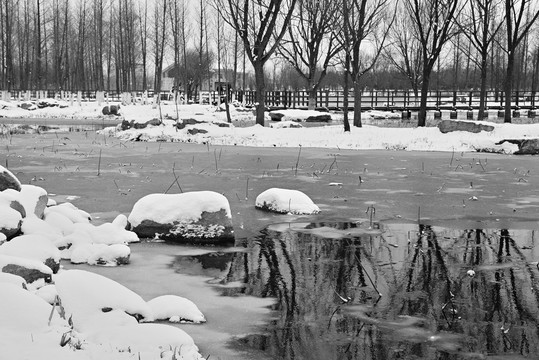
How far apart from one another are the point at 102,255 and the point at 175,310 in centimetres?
198

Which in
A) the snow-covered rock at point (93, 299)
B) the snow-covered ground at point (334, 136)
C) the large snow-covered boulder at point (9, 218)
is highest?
the snow-covered ground at point (334, 136)

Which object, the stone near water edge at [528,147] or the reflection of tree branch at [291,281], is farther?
the stone near water edge at [528,147]

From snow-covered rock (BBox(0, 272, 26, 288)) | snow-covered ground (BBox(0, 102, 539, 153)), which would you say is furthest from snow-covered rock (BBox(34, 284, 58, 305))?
snow-covered ground (BBox(0, 102, 539, 153))

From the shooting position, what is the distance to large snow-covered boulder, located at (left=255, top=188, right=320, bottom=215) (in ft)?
32.2

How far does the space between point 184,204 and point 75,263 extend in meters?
1.74

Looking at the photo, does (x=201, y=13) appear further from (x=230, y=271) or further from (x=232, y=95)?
(x=230, y=271)

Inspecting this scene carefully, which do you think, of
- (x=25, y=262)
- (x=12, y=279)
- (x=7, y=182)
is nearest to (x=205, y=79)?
(x=7, y=182)

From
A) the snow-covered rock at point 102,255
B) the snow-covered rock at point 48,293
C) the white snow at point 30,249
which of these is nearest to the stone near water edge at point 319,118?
the snow-covered rock at point 102,255

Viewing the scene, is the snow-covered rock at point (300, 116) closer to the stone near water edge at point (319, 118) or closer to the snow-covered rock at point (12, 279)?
the stone near water edge at point (319, 118)

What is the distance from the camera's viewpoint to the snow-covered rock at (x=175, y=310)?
5352 millimetres

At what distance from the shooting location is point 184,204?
329 inches

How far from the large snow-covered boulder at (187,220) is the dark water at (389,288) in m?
0.44

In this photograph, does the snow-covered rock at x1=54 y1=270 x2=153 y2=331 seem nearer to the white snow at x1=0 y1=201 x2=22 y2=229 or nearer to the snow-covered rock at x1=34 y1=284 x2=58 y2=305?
the snow-covered rock at x1=34 y1=284 x2=58 y2=305

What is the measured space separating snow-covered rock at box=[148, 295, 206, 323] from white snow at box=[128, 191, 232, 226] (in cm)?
272
